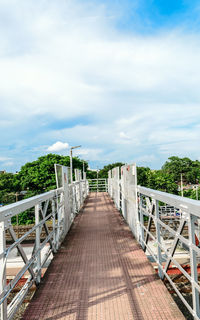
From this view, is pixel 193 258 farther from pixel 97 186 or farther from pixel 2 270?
pixel 97 186

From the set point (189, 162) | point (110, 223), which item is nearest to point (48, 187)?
point (110, 223)

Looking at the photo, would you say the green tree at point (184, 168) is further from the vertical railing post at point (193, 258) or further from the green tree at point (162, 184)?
the vertical railing post at point (193, 258)

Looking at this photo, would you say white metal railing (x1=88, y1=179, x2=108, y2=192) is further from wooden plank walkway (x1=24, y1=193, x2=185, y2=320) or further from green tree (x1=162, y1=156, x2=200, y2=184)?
green tree (x1=162, y1=156, x2=200, y2=184)

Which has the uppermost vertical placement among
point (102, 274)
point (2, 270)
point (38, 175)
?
point (38, 175)

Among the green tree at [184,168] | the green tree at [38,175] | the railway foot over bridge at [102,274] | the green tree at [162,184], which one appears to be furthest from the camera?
the green tree at [184,168]

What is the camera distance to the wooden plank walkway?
7.41 ft

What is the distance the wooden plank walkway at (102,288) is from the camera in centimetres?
226

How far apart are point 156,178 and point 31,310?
34161mm

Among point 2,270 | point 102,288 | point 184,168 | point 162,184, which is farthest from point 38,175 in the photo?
point 184,168

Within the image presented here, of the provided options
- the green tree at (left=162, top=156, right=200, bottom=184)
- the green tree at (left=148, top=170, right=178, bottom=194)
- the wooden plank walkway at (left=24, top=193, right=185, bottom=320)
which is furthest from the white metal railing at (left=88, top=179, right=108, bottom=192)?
the green tree at (left=162, top=156, right=200, bottom=184)

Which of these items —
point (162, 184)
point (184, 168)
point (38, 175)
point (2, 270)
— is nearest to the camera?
point (2, 270)

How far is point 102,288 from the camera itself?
2715 millimetres

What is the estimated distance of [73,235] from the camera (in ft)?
17.6

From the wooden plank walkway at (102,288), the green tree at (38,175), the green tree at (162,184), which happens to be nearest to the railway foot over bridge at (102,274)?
the wooden plank walkway at (102,288)
